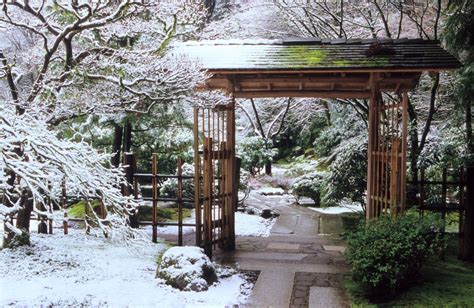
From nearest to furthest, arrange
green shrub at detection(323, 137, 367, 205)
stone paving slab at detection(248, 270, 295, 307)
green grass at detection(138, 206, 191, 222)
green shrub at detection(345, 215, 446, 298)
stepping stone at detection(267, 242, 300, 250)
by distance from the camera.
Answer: green shrub at detection(345, 215, 446, 298) → stone paving slab at detection(248, 270, 295, 307) → stepping stone at detection(267, 242, 300, 250) → green shrub at detection(323, 137, 367, 205) → green grass at detection(138, 206, 191, 222)

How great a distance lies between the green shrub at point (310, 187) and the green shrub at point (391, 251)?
7191 mm

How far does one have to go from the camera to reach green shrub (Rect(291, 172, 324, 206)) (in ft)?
41.5

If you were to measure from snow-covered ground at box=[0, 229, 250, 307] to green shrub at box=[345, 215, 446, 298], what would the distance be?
58.4 inches

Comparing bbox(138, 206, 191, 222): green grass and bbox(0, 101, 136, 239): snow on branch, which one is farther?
bbox(138, 206, 191, 222): green grass

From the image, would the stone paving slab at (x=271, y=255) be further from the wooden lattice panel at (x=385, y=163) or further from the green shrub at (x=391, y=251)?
the green shrub at (x=391, y=251)

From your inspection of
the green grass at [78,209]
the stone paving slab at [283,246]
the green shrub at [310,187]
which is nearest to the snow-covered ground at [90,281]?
the stone paving slab at [283,246]

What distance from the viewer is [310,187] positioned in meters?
12.7

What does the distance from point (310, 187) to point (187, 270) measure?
7.97 meters

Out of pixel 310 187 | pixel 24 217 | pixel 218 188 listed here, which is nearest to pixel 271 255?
pixel 218 188

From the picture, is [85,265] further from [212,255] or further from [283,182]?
[283,182]

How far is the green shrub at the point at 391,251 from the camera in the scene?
190 inches

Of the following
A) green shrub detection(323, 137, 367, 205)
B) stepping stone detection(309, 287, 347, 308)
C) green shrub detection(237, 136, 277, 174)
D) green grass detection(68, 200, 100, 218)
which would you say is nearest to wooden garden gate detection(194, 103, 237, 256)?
stepping stone detection(309, 287, 347, 308)

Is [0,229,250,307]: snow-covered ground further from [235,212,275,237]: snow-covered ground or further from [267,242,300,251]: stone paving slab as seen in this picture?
[235,212,275,237]: snow-covered ground

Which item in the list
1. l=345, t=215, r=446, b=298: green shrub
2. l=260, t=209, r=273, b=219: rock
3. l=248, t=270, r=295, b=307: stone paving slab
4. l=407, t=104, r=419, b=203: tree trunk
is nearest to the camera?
l=345, t=215, r=446, b=298: green shrub
